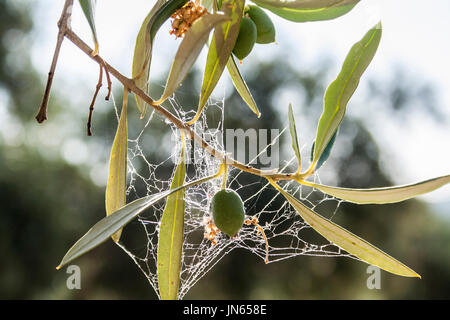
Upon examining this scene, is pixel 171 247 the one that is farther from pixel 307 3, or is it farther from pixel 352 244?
pixel 307 3

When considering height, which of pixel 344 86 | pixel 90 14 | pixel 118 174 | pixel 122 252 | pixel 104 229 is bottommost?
pixel 104 229

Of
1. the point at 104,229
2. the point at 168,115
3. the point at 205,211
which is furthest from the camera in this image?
the point at 205,211

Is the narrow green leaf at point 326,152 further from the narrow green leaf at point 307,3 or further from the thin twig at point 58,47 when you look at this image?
the thin twig at point 58,47

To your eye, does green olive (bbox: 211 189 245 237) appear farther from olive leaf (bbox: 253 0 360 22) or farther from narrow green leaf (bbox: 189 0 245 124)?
olive leaf (bbox: 253 0 360 22)

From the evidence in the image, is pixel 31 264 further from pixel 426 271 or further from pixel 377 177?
pixel 426 271

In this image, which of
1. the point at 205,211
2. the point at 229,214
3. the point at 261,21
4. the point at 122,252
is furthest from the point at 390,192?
the point at 122,252

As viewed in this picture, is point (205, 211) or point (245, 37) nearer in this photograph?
point (245, 37)

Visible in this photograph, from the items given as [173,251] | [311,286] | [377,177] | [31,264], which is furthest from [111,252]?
[173,251]
